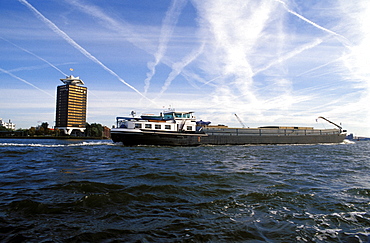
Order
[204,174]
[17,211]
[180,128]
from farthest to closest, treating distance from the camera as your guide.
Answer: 1. [180,128]
2. [204,174]
3. [17,211]

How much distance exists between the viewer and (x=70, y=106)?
450 feet

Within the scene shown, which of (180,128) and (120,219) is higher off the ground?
(180,128)

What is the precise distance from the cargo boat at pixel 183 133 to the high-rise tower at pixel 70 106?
11543 cm

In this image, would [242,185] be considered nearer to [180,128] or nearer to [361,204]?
[361,204]

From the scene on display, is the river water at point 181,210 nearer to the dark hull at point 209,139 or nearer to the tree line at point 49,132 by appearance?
the dark hull at point 209,139

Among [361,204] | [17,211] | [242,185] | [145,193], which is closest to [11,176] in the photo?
[17,211]

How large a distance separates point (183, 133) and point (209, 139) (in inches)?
235

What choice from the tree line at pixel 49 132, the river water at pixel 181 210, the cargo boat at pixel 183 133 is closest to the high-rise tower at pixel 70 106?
the tree line at pixel 49 132

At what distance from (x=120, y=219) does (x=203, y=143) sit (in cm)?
3268

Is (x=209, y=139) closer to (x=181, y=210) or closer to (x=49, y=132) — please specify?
(x=181, y=210)

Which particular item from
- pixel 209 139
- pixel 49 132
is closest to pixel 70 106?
pixel 49 132

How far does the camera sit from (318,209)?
19.1 feet

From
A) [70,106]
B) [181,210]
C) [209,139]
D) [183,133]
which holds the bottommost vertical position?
[181,210]

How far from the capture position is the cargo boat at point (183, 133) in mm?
31812
